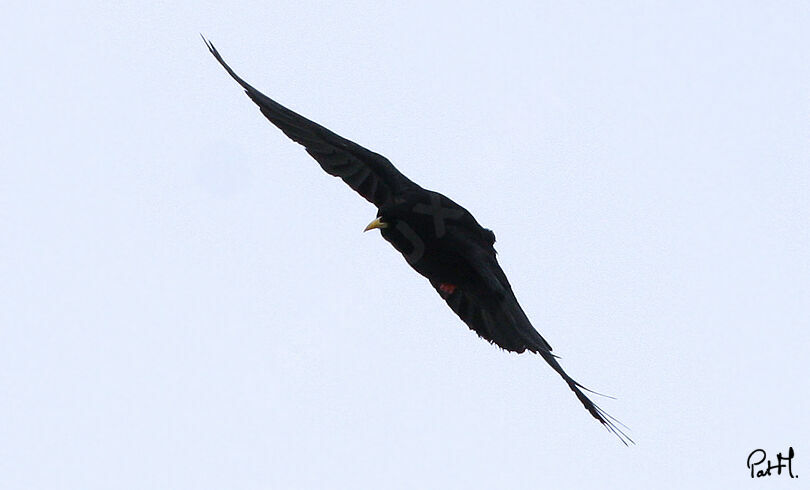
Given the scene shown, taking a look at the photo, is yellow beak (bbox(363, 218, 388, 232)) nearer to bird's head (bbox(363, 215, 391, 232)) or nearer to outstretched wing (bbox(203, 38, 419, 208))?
bird's head (bbox(363, 215, 391, 232))

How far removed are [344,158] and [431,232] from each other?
1.39 metres

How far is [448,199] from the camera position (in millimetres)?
11484

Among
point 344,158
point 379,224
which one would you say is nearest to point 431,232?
point 379,224

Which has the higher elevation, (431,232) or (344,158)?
(344,158)

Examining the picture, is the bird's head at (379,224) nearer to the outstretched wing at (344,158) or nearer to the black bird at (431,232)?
the black bird at (431,232)

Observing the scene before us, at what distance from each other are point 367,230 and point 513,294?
1.53m

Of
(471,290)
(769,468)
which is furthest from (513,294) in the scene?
(769,468)

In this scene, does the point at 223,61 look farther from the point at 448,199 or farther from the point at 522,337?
the point at 522,337

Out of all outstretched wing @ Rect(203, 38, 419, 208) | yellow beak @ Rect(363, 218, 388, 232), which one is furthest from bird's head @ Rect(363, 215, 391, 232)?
outstretched wing @ Rect(203, 38, 419, 208)

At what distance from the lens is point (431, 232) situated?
36.7ft

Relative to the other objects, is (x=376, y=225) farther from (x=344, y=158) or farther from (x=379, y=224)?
(x=344, y=158)

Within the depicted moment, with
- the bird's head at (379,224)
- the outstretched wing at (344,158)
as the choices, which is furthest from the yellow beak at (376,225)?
the outstretched wing at (344,158)

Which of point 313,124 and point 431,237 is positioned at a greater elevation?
point 313,124

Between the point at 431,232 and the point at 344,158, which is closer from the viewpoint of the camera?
the point at 431,232
